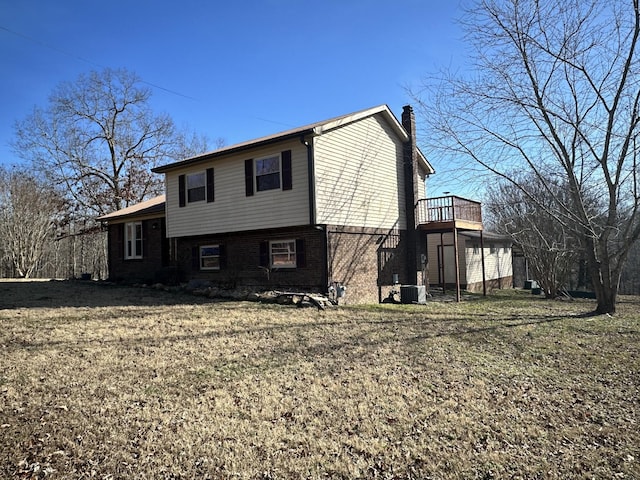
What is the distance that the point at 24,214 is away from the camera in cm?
2964

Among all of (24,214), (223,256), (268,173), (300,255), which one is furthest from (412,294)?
(24,214)

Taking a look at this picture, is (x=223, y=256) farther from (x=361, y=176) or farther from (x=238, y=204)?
(x=361, y=176)

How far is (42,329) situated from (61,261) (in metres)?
36.6

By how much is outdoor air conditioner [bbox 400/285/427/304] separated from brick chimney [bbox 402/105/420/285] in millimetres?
2091

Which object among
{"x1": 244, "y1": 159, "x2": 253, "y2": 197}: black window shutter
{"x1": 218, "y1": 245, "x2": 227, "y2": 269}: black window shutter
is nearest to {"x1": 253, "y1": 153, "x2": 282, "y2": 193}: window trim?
{"x1": 244, "y1": 159, "x2": 253, "y2": 197}: black window shutter

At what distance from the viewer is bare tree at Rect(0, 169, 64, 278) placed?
2917 centimetres

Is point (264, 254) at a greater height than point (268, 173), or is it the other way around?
point (268, 173)

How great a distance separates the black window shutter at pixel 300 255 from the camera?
1290 centimetres

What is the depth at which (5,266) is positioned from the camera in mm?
30688

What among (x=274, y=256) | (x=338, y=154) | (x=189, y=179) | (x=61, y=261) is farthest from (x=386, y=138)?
(x=61, y=261)

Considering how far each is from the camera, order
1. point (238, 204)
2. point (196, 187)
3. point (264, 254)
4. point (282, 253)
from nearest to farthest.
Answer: point (282, 253) → point (264, 254) → point (238, 204) → point (196, 187)

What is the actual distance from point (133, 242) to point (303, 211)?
10.2 metres

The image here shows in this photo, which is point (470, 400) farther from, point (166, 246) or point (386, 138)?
point (166, 246)

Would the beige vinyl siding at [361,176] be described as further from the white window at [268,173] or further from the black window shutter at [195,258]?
the black window shutter at [195,258]
